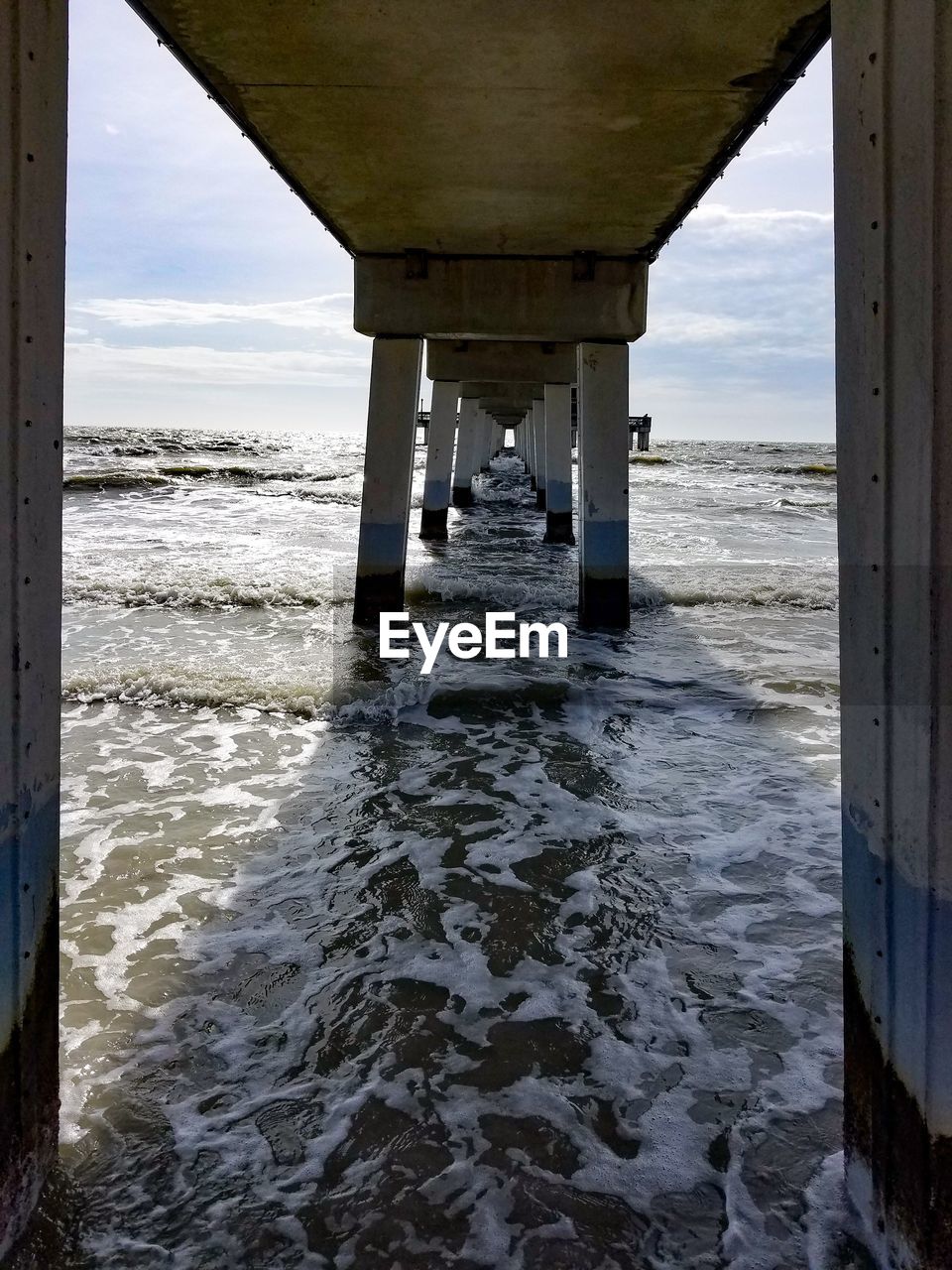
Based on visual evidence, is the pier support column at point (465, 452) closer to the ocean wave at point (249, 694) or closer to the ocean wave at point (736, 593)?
the ocean wave at point (736, 593)

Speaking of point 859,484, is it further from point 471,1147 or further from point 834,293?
point 471,1147

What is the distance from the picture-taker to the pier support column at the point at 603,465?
9.32 m

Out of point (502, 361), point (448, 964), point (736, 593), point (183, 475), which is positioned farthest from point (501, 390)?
point (448, 964)

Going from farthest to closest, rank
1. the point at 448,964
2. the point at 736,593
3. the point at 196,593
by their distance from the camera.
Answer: the point at 736,593
the point at 196,593
the point at 448,964

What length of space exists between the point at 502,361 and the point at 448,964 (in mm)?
14690

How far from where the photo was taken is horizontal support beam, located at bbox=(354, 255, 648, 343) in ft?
29.4

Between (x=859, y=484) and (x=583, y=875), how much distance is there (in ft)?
8.57

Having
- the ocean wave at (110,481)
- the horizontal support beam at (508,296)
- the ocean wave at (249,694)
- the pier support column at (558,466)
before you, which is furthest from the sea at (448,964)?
the ocean wave at (110,481)

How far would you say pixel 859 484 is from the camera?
6.40 feet

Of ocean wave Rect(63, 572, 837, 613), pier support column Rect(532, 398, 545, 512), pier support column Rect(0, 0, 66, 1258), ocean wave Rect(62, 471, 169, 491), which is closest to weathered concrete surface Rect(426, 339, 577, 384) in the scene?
ocean wave Rect(63, 572, 837, 613)

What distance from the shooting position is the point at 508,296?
903cm

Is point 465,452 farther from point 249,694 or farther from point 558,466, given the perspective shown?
point 249,694

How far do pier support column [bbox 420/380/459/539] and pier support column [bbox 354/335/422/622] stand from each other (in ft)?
27.3

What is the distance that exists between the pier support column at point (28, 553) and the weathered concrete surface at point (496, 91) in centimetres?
305
